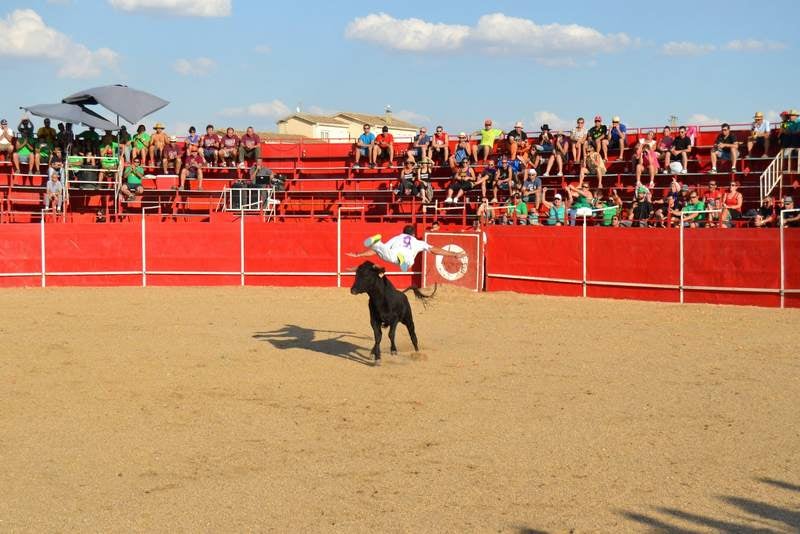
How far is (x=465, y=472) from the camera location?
7176 millimetres

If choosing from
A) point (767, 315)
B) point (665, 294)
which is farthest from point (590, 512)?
point (665, 294)

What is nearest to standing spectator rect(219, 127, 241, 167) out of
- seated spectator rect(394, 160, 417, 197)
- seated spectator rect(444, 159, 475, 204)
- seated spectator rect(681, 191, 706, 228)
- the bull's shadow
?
seated spectator rect(394, 160, 417, 197)

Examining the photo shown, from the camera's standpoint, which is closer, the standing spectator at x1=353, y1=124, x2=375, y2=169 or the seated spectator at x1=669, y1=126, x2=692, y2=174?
the seated spectator at x1=669, y1=126, x2=692, y2=174

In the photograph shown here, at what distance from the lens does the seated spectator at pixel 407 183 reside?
24.6 metres

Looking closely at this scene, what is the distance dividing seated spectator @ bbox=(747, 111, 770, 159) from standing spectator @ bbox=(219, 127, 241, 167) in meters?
13.9

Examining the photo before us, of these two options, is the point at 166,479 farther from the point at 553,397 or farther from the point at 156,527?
the point at 553,397

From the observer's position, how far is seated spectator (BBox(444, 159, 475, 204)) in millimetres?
23922

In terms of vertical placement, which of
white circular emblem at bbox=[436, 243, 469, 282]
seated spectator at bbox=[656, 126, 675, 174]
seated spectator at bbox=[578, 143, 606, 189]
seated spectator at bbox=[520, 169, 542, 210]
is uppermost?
seated spectator at bbox=[656, 126, 675, 174]

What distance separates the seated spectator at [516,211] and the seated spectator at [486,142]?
2.97 meters

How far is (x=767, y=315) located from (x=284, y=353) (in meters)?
8.49

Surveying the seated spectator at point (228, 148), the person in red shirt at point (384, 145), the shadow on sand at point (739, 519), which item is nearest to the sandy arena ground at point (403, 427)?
the shadow on sand at point (739, 519)

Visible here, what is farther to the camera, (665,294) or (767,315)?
(665,294)

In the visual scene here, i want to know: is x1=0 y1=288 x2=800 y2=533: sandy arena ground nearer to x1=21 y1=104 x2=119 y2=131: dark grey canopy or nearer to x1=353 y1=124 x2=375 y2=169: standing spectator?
x1=21 y1=104 x2=119 y2=131: dark grey canopy

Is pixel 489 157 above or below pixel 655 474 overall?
above
